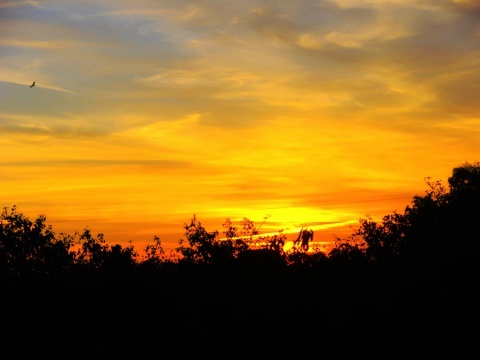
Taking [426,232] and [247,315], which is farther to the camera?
[426,232]

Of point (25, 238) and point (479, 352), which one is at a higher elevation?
point (25, 238)

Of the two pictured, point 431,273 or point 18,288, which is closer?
point 431,273

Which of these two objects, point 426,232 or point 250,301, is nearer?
point 250,301

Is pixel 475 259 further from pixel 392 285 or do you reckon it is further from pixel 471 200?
pixel 471 200

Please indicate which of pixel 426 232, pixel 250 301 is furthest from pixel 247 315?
pixel 426 232

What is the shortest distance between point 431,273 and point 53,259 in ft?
93.4

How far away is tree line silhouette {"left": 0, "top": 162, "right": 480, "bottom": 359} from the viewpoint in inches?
1576

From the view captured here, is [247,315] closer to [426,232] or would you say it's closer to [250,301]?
[250,301]

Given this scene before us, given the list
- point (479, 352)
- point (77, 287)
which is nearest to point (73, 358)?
point (77, 287)

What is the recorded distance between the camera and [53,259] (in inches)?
2245

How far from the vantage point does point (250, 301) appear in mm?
44812

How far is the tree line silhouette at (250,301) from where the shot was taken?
40.0 meters

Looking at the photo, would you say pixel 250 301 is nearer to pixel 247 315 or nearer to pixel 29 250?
pixel 247 315

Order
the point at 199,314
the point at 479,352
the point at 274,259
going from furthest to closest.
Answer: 1. the point at 274,259
2. the point at 199,314
3. the point at 479,352
